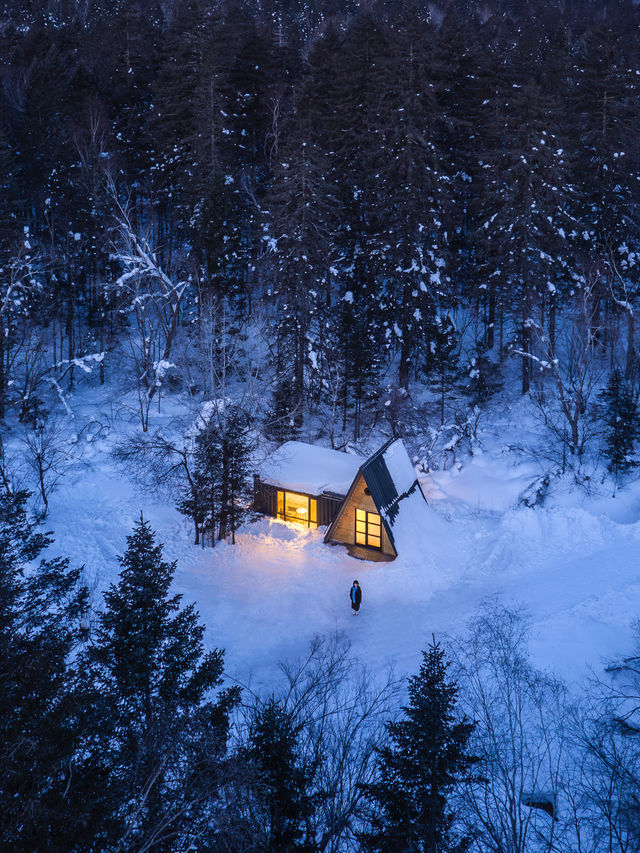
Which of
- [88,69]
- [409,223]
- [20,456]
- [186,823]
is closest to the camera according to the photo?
[186,823]

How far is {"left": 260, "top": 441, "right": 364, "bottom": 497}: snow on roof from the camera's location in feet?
78.2

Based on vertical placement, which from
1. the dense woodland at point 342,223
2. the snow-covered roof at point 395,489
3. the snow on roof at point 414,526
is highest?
the dense woodland at point 342,223

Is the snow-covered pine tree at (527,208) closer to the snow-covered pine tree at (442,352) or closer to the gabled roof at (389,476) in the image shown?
the snow-covered pine tree at (442,352)

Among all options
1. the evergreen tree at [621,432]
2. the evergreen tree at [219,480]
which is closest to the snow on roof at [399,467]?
the evergreen tree at [219,480]

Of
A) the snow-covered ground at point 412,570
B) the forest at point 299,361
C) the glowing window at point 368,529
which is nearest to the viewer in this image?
the forest at point 299,361

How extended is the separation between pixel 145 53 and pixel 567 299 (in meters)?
38.4

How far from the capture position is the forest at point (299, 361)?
9.35m

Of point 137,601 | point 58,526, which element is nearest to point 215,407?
point 58,526

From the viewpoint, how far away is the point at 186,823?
28.9 ft

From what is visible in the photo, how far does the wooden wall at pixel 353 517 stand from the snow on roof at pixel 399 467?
185 centimetres

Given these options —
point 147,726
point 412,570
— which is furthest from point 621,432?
point 147,726

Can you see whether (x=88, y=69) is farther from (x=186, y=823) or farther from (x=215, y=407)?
(x=186, y=823)

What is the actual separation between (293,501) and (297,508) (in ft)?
1.13

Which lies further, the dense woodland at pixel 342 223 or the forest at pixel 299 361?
the dense woodland at pixel 342 223
